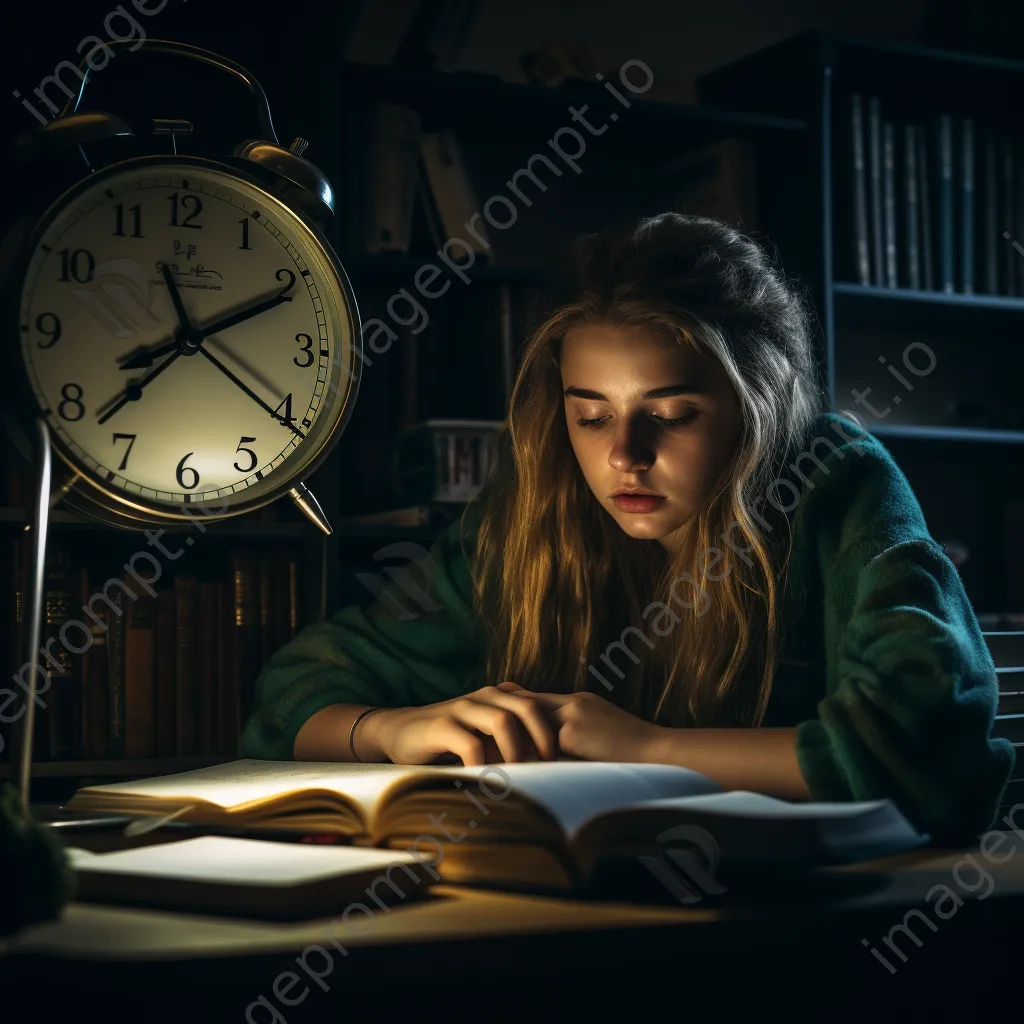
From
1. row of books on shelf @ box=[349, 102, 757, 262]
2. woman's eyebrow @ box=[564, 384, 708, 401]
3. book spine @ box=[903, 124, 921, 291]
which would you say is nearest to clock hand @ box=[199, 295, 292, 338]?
woman's eyebrow @ box=[564, 384, 708, 401]

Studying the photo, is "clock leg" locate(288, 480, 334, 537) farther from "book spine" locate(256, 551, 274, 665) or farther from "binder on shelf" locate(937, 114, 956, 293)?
"binder on shelf" locate(937, 114, 956, 293)

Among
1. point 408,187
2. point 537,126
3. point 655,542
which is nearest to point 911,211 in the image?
point 537,126

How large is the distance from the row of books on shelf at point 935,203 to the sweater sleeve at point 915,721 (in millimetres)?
1345

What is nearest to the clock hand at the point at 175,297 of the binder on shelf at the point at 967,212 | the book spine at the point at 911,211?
the book spine at the point at 911,211

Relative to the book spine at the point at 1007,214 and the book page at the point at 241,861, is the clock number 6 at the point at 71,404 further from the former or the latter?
Answer: the book spine at the point at 1007,214

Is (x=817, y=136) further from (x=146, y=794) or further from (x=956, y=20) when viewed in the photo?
(x=146, y=794)

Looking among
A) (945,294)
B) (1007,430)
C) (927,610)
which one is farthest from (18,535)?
(1007,430)

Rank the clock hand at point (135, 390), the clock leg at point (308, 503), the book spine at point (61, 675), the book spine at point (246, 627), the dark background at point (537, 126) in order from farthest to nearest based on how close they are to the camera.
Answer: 1. the dark background at point (537, 126)
2. the book spine at point (246, 627)
3. the book spine at point (61, 675)
4. the clock leg at point (308, 503)
5. the clock hand at point (135, 390)

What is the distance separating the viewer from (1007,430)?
2432 millimetres

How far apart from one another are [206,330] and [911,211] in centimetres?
162

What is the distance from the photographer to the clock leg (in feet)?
3.79

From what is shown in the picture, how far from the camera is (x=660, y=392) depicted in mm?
1287

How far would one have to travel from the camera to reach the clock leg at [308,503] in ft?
3.79

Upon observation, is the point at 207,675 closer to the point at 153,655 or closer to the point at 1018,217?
the point at 153,655
